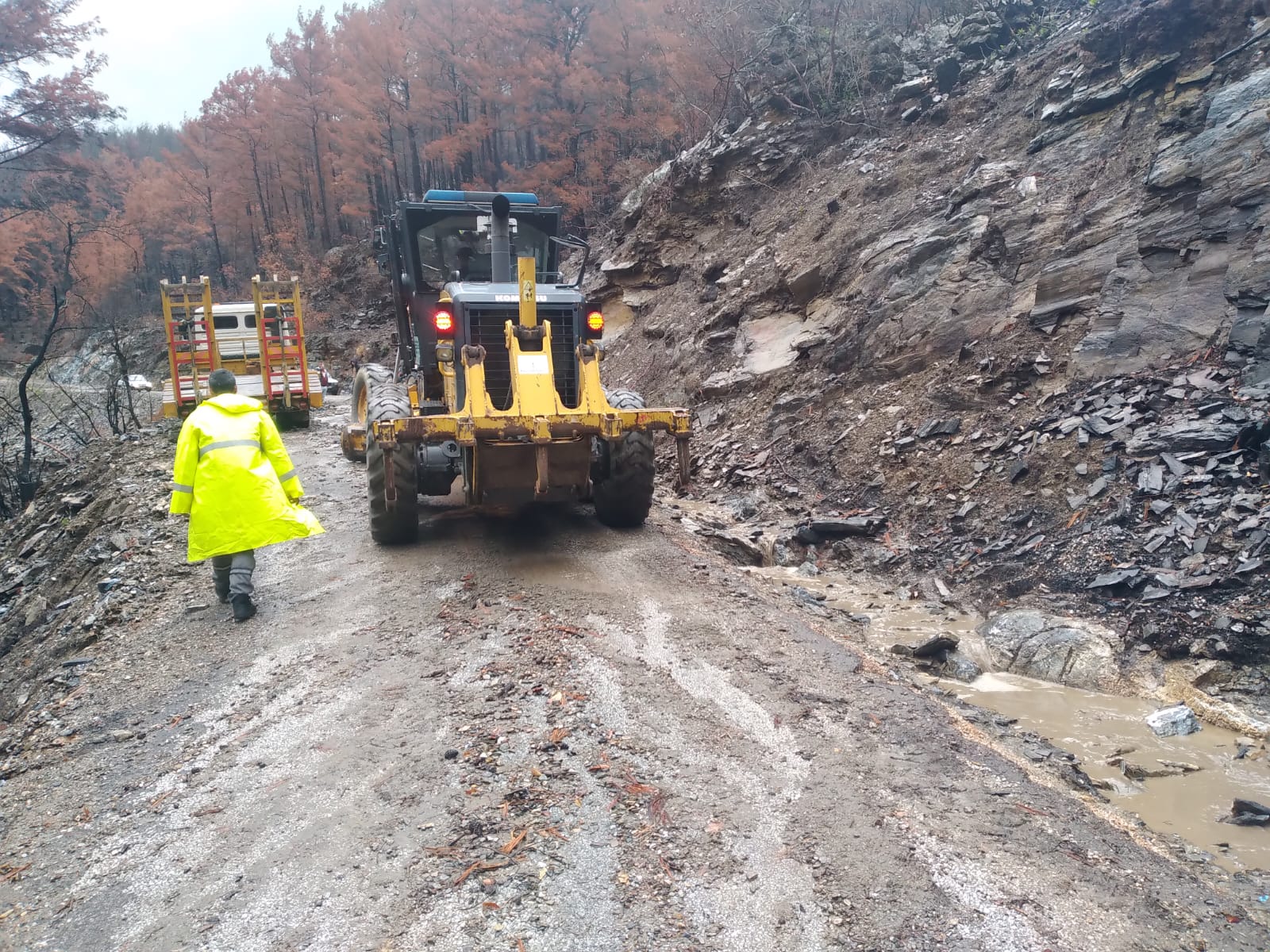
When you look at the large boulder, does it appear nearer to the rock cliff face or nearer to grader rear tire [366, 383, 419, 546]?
the rock cliff face

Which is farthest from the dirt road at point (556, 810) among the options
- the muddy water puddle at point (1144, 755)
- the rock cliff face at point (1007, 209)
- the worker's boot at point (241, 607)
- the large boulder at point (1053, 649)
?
the rock cliff face at point (1007, 209)

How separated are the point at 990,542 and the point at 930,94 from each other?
11.2 meters

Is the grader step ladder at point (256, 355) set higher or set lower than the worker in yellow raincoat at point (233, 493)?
higher

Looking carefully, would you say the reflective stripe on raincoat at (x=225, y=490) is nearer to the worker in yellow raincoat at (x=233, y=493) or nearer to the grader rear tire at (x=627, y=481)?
the worker in yellow raincoat at (x=233, y=493)

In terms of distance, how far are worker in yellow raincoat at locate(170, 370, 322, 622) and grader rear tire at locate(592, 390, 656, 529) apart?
2.54m

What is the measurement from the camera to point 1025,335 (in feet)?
31.1

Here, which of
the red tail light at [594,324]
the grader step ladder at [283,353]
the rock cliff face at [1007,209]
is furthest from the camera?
the grader step ladder at [283,353]

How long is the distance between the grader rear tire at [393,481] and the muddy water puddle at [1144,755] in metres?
3.76

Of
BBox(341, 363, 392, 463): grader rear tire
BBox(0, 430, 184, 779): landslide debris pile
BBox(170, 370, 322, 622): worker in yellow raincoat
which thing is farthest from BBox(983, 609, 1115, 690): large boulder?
BBox(341, 363, 392, 463): grader rear tire

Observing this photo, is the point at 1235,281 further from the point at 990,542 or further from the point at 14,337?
the point at 14,337

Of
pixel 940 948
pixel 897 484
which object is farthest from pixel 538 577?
pixel 897 484

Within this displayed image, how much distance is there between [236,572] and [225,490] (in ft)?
2.01

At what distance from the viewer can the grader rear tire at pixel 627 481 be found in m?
7.14

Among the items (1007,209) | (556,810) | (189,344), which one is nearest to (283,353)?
(189,344)
